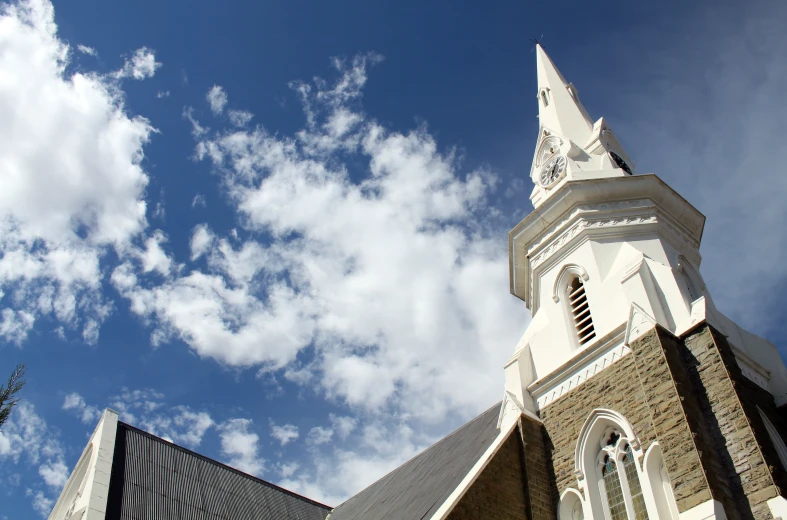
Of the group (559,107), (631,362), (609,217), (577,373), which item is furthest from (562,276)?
(559,107)

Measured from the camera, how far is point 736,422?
34.7 feet

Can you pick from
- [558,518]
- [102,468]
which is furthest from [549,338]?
[102,468]

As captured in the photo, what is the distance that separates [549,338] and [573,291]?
1.36 meters

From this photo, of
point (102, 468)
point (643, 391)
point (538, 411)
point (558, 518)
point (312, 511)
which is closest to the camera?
point (643, 391)

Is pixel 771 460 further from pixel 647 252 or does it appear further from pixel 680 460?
pixel 647 252

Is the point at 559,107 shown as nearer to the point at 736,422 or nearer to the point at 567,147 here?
the point at 567,147

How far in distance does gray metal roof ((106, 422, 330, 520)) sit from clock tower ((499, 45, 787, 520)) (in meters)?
10.5

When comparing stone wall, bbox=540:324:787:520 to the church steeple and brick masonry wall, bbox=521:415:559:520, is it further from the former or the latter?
the church steeple

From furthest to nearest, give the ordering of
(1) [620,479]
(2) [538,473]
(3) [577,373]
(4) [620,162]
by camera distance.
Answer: (4) [620,162]
(3) [577,373]
(2) [538,473]
(1) [620,479]

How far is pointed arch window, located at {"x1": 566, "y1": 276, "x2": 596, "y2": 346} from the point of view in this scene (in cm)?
1456

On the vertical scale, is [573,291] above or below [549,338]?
above

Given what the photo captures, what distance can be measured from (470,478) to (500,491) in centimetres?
64

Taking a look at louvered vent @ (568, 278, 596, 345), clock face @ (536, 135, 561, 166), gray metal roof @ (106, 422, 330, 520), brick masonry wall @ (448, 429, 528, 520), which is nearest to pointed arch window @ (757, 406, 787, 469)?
louvered vent @ (568, 278, 596, 345)

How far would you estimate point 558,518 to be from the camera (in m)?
12.5
